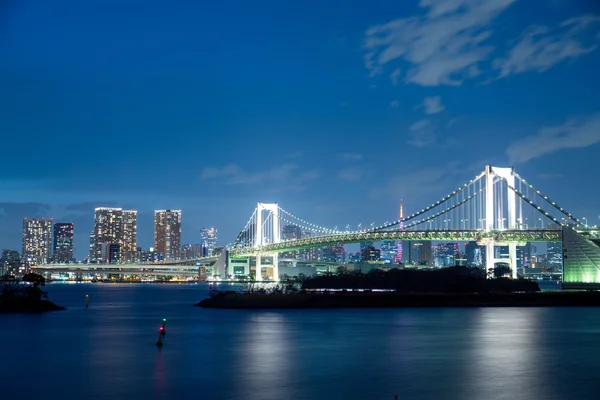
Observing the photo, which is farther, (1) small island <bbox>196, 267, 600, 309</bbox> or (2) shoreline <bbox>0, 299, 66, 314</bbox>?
(1) small island <bbox>196, 267, 600, 309</bbox>

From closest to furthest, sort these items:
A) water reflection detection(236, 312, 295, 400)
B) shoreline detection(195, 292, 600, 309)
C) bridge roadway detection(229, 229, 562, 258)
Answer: water reflection detection(236, 312, 295, 400)
shoreline detection(195, 292, 600, 309)
bridge roadway detection(229, 229, 562, 258)

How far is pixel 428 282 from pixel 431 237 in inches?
351

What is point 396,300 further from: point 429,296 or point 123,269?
point 123,269

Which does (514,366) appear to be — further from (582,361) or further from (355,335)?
(355,335)

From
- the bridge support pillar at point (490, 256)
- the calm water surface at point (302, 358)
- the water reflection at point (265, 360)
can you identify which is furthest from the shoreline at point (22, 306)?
the bridge support pillar at point (490, 256)

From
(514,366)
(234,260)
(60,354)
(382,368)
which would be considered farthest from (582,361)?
(234,260)

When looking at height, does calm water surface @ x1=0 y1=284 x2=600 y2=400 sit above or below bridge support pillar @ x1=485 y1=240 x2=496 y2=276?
below

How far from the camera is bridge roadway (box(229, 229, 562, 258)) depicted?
2484 inches

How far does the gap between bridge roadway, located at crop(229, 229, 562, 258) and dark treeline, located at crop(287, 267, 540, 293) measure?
315 centimetres

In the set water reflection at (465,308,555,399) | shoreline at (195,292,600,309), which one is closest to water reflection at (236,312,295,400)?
water reflection at (465,308,555,399)

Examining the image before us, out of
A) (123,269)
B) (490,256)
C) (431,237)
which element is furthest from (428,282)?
(123,269)

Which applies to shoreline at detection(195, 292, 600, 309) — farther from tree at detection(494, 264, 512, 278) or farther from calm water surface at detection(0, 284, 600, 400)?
calm water surface at detection(0, 284, 600, 400)

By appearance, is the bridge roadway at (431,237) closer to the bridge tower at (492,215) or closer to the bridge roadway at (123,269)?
the bridge tower at (492,215)

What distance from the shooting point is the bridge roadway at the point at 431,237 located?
207 ft
